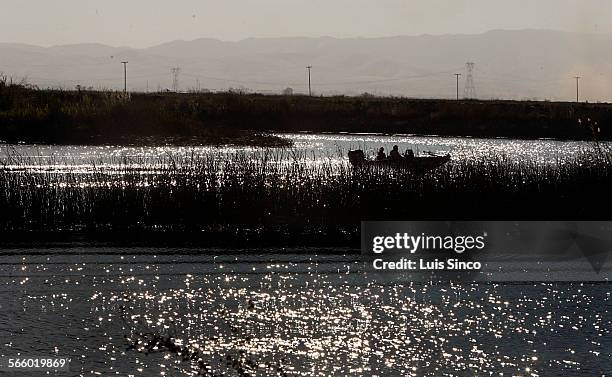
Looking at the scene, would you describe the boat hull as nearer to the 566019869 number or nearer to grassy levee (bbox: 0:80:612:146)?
the 566019869 number

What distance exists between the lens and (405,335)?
533 inches

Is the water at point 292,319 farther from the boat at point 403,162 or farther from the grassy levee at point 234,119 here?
the grassy levee at point 234,119

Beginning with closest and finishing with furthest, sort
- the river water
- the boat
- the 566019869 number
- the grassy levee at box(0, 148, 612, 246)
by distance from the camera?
the 566019869 number < the river water < the grassy levee at box(0, 148, 612, 246) < the boat

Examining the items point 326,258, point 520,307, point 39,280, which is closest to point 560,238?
point 326,258

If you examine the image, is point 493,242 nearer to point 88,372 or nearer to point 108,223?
point 108,223

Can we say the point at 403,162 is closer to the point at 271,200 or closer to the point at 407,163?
the point at 407,163

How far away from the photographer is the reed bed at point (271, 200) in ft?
74.4

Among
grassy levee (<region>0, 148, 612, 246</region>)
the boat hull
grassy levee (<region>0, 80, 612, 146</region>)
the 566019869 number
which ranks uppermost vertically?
grassy levee (<region>0, 80, 612, 146</region>)

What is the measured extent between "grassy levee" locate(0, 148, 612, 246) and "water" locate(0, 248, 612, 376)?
354cm

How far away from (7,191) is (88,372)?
12.0 m

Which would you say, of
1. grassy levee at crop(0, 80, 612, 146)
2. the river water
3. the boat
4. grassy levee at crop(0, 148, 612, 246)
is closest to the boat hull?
the boat

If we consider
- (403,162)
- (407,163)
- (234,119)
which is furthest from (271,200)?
(234,119)

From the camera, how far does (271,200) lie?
22.9 meters

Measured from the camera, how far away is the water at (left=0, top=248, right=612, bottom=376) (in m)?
12.2
